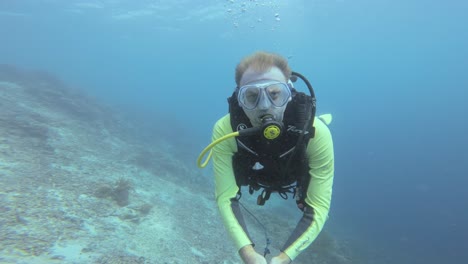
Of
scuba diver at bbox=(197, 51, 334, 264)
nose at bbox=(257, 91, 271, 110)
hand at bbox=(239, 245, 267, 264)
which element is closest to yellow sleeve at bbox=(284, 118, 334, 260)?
scuba diver at bbox=(197, 51, 334, 264)

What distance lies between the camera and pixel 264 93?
2.42 meters

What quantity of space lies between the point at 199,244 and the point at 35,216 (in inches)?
139

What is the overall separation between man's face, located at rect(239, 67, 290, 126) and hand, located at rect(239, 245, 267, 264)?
3.99ft

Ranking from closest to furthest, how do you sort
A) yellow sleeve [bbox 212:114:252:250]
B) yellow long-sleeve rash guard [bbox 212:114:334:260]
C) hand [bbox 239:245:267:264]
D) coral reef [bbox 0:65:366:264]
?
1. hand [bbox 239:245:267:264]
2. yellow long-sleeve rash guard [bbox 212:114:334:260]
3. yellow sleeve [bbox 212:114:252:250]
4. coral reef [bbox 0:65:366:264]

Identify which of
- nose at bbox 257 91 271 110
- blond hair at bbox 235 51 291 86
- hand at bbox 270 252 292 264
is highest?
blond hair at bbox 235 51 291 86

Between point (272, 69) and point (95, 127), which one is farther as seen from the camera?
point (95, 127)

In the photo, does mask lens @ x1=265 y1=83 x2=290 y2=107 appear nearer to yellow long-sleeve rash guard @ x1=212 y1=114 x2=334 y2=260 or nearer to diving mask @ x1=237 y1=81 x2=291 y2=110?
diving mask @ x1=237 y1=81 x2=291 y2=110

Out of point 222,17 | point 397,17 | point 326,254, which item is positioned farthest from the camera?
point 397,17

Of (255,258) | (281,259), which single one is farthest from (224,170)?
(281,259)

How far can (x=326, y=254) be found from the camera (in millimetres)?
8953

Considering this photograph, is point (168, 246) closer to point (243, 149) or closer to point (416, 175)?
point (243, 149)

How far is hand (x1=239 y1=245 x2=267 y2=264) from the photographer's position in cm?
232

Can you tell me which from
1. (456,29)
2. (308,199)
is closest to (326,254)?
(308,199)

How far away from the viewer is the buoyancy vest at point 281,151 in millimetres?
2627
